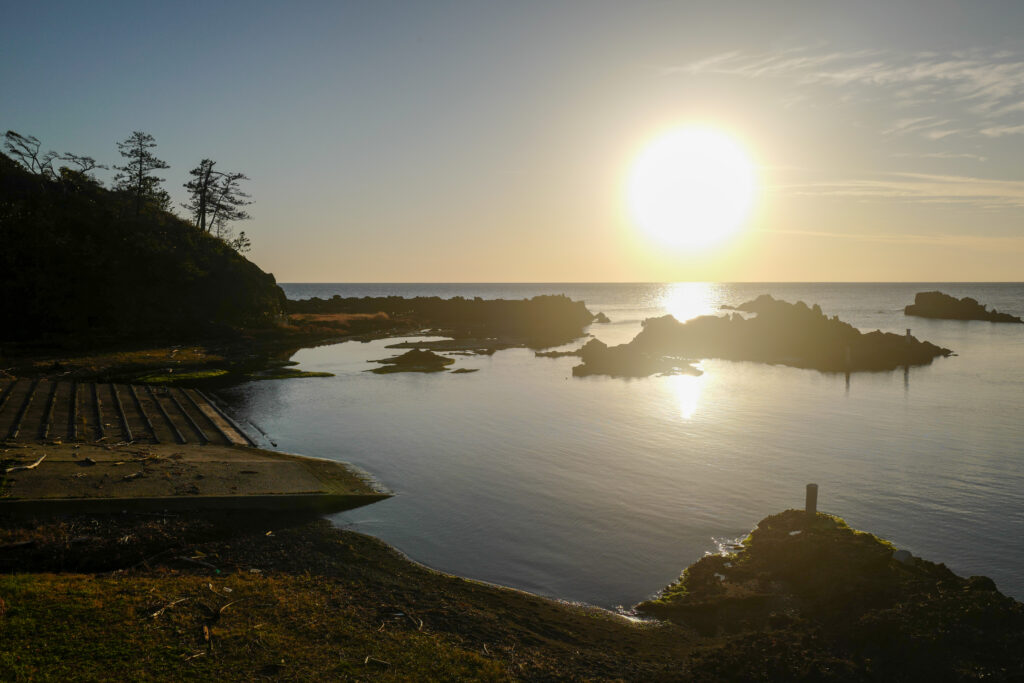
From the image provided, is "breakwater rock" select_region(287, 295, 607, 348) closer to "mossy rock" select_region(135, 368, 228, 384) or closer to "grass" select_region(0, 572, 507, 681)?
"mossy rock" select_region(135, 368, 228, 384)

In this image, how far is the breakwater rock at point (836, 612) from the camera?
12.2 meters

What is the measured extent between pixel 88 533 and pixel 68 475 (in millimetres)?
4941

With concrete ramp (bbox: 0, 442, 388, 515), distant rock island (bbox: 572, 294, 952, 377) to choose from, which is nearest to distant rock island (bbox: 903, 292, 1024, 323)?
distant rock island (bbox: 572, 294, 952, 377)

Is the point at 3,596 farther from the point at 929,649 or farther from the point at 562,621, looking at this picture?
the point at 929,649

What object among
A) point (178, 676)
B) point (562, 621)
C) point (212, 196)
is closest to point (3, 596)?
point (178, 676)

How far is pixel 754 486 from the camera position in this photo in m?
28.1

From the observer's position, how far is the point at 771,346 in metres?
82.6

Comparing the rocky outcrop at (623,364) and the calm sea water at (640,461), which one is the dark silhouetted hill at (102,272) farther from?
the rocky outcrop at (623,364)

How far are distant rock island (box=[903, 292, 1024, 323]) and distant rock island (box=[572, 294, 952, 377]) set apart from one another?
7471 cm

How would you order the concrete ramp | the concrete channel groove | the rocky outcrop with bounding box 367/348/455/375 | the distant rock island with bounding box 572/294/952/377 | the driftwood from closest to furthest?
the concrete ramp
the driftwood
the concrete channel groove
the rocky outcrop with bounding box 367/348/455/375
the distant rock island with bounding box 572/294/952/377

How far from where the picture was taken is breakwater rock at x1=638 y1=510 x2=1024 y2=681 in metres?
12.2

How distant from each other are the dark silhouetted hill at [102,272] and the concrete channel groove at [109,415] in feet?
93.5

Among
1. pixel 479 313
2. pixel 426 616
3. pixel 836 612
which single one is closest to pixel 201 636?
pixel 426 616

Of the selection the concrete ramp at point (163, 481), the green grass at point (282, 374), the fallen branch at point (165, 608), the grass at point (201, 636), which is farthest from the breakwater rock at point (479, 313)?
the fallen branch at point (165, 608)
